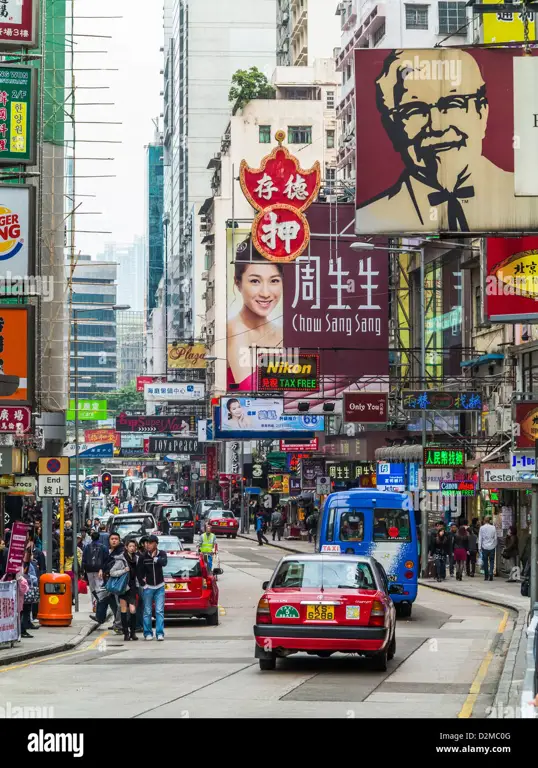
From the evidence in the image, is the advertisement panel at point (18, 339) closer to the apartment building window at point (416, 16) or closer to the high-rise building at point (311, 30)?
the apartment building window at point (416, 16)

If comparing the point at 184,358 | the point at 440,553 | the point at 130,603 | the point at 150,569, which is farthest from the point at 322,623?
the point at 184,358

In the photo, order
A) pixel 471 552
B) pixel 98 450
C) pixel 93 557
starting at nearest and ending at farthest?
pixel 93 557
pixel 98 450
pixel 471 552

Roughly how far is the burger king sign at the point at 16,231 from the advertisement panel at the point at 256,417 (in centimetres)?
3807

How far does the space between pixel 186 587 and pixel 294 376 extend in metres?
26.8

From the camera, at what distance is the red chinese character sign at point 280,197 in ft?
174

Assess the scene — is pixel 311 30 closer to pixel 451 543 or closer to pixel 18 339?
pixel 451 543

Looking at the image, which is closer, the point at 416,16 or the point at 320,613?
the point at 320,613

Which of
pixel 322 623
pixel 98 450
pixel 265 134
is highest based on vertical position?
pixel 265 134

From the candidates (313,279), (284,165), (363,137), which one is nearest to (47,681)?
(363,137)

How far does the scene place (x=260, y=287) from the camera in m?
67.8

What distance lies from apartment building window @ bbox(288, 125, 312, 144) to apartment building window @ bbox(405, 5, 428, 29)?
1194 inches

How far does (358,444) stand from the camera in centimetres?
6681

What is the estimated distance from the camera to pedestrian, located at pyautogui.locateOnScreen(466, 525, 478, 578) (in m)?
44.7
